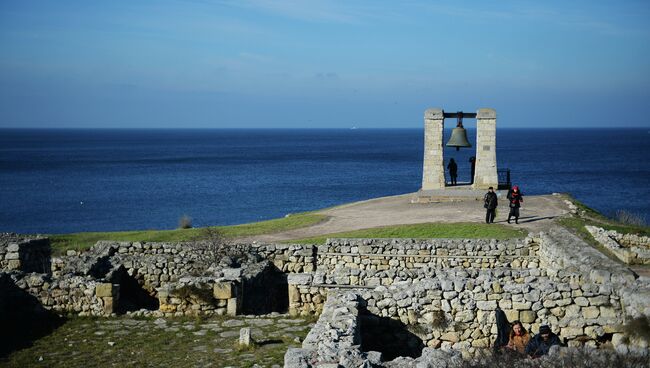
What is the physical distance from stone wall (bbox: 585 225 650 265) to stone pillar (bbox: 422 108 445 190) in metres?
10.4

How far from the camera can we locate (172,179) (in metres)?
112

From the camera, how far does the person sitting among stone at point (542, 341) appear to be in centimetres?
1040

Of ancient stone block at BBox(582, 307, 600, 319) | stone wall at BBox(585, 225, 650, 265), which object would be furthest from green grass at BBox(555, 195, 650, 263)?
ancient stone block at BBox(582, 307, 600, 319)

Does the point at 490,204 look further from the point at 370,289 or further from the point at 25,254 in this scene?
the point at 25,254

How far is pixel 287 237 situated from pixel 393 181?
76102 millimetres

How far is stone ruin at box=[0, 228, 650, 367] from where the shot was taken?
1167 centimetres

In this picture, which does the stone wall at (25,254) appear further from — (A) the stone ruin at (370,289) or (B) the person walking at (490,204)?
(B) the person walking at (490,204)

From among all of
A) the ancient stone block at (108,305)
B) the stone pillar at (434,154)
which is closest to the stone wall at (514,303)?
the ancient stone block at (108,305)

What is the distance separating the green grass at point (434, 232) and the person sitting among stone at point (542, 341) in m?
12.2

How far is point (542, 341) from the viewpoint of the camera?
1107cm

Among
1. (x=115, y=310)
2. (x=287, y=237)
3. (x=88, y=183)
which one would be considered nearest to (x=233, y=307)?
(x=115, y=310)

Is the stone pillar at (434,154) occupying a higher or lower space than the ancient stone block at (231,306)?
higher

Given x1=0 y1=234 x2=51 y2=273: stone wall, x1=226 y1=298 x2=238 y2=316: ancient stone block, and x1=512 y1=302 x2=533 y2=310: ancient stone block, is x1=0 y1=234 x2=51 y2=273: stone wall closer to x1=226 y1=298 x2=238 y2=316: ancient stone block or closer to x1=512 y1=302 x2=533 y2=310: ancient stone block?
x1=226 y1=298 x2=238 y2=316: ancient stone block

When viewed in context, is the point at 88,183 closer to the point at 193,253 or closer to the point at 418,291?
the point at 193,253
